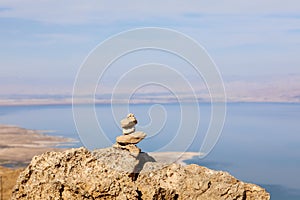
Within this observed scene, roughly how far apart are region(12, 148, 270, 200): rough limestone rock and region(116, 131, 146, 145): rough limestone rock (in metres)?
0.47

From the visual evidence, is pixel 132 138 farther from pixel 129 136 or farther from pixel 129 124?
pixel 129 124

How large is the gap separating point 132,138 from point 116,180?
1747mm

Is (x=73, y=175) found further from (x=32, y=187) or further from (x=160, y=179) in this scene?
(x=160, y=179)

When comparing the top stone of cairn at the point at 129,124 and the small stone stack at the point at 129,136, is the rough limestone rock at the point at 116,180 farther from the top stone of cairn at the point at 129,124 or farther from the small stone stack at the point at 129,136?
the top stone of cairn at the point at 129,124

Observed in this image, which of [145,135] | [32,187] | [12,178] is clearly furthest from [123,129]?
[12,178]

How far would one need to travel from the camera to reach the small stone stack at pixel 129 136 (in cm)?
1473

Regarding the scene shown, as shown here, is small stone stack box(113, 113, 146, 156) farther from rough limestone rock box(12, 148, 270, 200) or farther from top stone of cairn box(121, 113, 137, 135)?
rough limestone rock box(12, 148, 270, 200)

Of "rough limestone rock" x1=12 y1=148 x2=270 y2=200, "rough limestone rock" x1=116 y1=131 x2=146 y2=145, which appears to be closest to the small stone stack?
"rough limestone rock" x1=116 y1=131 x2=146 y2=145

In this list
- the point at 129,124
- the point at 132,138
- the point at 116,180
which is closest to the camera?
the point at 116,180

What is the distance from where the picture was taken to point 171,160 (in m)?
14.8

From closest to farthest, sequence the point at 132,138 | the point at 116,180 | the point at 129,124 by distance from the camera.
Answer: the point at 116,180 → the point at 132,138 → the point at 129,124

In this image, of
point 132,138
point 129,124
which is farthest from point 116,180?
point 129,124

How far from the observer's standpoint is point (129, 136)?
582 inches

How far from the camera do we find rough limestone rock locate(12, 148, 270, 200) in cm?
1327
